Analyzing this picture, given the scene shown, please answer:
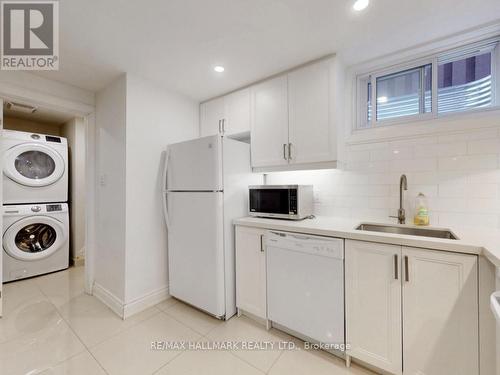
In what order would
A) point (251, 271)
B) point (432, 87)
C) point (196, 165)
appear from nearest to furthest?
1. point (432, 87)
2. point (251, 271)
3. point (196, 165)

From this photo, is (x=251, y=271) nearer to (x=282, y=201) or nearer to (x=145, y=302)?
(x=282, y=201)

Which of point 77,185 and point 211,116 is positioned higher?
point 211,116

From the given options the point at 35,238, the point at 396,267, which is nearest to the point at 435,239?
the point at 396,267

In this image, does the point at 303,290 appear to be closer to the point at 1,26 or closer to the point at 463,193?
the point at 463,193

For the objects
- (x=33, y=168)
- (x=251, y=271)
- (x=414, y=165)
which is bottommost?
(x=251, y=271)

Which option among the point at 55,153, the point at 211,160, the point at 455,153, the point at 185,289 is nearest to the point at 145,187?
the point at 211,160

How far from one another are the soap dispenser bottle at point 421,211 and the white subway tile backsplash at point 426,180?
5 cm

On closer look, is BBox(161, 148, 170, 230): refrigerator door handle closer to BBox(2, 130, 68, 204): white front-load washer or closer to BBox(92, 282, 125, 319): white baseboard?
BBox(92, 282, 125, 319): white baseboard

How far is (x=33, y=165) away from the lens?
9.64 ft

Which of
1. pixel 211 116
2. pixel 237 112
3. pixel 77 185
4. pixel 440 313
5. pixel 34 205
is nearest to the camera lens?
pixel 440 313

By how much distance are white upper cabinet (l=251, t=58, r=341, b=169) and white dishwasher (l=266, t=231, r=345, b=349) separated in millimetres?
716

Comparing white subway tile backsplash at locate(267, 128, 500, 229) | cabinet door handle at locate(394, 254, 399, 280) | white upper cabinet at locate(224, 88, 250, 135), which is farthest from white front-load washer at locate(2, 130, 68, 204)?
cabinet door handle at locate(394, 254, 399, 280)
